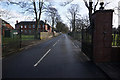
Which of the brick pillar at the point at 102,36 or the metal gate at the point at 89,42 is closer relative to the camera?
the brick pillar at the point at 102,36

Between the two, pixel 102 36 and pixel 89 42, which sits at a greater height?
pixel 102 36

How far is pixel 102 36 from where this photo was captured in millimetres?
6000

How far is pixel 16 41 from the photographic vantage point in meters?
11.1

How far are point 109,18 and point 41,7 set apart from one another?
67.5 ft

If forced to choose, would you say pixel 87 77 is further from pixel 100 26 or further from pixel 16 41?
pixel 16 41

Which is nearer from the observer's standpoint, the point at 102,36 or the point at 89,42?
the point at 102,36

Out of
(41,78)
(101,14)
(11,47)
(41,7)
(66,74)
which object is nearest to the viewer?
(41,78)

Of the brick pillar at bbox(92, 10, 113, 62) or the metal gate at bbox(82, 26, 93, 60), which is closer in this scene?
the brick pillar at bbox(92, 10, 113, 62)

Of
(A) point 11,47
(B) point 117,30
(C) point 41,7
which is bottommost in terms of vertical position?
(A) point 11,47

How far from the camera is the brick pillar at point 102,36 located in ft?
19.4

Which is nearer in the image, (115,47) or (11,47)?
(115,47)


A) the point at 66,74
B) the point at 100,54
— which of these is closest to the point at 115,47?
the point at 100,54

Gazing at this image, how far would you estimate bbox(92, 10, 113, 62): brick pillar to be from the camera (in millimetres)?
5902

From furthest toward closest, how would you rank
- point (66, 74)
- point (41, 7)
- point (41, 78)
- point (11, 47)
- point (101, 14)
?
→ point (41, 7) < point (11, 47) < point (101, 14) < point (66, 74) < point (41, 78)
